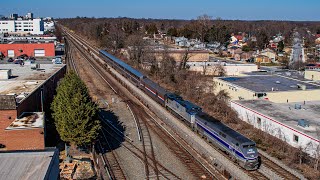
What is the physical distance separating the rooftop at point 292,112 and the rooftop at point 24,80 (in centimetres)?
1709

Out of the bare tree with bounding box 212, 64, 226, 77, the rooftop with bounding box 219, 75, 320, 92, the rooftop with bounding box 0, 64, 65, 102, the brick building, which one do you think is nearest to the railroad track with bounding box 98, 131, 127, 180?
the rooftop with bounding box 0, 64, 65, 102

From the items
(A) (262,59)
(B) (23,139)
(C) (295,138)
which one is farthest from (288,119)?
(A) (262,59)

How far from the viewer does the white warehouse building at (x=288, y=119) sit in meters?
22.4

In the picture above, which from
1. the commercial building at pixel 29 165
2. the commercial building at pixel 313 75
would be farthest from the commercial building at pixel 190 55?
the commercial building at pixel 29 165

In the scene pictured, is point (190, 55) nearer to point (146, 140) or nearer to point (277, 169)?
point (146, 140)

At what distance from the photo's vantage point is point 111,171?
19312 mm

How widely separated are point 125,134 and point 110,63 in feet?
111

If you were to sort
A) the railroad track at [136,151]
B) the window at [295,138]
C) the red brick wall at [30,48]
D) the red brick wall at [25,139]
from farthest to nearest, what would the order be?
the red brick wall at [30,48], the window at [295,138], the red brick wall at [25,139], the railroad track at [136,151]

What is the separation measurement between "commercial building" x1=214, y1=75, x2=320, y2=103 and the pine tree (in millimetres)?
17594

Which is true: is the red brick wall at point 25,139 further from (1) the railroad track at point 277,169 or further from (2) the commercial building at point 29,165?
(1) the railroad track at point 277,169

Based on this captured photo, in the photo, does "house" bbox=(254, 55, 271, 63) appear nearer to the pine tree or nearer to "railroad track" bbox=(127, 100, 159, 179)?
"railroad track" bbox=(127, 100, 159, 179)

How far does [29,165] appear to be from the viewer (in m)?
13.5

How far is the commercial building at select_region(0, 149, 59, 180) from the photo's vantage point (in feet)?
41.6

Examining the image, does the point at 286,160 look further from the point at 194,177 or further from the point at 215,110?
the point at 215,110
